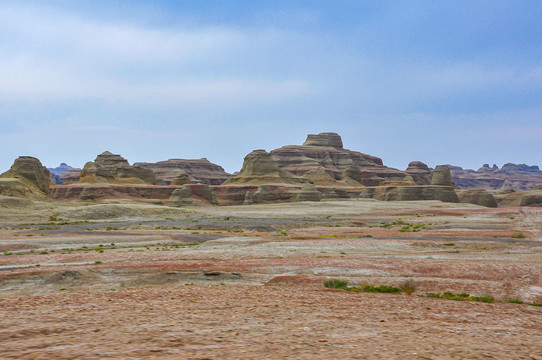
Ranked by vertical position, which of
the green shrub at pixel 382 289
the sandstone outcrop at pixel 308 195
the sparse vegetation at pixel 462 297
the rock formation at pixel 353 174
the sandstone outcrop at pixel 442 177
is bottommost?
the sparse vegetation at pixel 462 297

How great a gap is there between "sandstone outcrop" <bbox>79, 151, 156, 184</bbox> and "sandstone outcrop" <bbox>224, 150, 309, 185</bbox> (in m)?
26.4

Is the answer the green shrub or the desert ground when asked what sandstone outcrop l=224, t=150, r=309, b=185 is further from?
the green shrub

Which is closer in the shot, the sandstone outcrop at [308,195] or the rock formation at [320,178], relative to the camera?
the sandstone outcrop at [308,195]

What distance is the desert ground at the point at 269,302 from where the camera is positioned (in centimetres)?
855

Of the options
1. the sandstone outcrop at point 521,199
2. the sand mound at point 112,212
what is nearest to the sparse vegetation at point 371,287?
the sand mound at point 112,212

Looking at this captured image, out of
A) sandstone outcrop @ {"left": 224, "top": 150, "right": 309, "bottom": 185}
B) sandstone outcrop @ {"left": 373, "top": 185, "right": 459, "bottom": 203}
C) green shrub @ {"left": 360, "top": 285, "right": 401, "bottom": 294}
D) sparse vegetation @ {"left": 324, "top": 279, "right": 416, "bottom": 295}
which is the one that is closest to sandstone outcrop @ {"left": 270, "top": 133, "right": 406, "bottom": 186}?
sandstone outcrop @ {"left": 224, "top": 150, "right": 309, "bottom": 185}

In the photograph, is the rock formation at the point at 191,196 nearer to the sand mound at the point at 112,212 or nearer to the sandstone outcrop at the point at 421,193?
Result: the sand mound at the point at 112,212

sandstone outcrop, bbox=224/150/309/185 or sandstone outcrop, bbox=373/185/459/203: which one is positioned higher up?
sandstone outcrop, bbox=224/150/309/185

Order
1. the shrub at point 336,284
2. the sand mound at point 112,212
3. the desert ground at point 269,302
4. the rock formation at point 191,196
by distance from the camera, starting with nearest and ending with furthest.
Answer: the desert ground at point 269,302
the shrub at point 336,284
the sand mound at point 112,212
the rock formation at point 191,196

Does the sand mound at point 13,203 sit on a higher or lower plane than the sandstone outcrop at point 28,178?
lower

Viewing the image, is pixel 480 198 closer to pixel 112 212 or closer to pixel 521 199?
pixel 521 199

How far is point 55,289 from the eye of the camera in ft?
57.0

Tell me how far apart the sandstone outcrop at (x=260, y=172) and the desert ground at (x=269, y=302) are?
99263mm

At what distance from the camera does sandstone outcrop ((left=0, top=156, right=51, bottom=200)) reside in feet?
239
